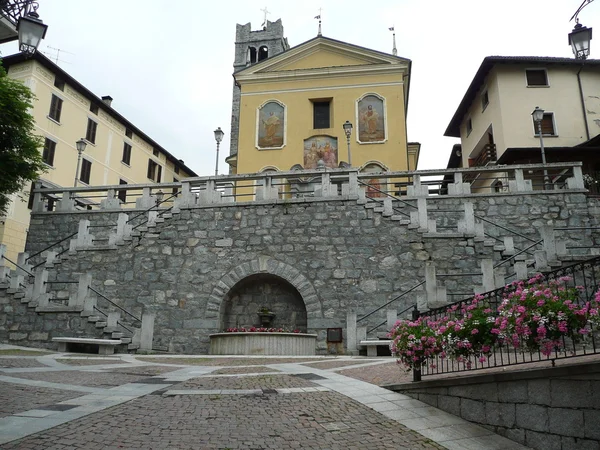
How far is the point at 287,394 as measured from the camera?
6844 mm

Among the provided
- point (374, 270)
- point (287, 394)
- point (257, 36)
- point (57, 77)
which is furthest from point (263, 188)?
point (257, 36)

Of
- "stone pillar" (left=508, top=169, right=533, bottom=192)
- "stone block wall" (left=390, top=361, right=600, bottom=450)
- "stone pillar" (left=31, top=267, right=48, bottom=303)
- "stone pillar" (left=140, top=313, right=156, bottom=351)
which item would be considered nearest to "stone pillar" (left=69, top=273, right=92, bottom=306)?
"stone pillar" (left=31, top=267, right=48, bottom=303)

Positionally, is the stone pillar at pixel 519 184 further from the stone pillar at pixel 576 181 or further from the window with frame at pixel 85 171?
the window with frame at pixel 85 171

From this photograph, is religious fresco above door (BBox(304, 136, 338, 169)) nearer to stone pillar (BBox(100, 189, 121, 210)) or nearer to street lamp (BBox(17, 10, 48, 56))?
stone pillar (BBox(100, 189, 121, 210))

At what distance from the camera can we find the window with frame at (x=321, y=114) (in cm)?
2875

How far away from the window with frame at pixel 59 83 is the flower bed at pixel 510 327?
2853 cm

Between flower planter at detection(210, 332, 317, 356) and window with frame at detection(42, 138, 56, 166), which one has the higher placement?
window with frame at detection(42, 138, 56, 166)

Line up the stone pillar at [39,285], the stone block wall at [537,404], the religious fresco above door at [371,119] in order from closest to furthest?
the stone block wall at [537,404] → the stone pillar at [39,285] → the religious fresco above door at [371,119]

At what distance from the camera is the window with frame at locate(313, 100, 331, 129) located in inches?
1132

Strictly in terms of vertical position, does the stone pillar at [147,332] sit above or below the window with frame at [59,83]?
below

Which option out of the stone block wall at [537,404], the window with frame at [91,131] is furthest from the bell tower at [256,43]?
the stone block wall at [537,404]

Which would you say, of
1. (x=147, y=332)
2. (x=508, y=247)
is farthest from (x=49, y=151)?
(x=508, y=247)

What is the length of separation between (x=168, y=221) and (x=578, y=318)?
13302mm

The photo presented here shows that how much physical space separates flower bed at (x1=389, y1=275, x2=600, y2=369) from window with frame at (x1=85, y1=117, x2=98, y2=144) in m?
29.3
